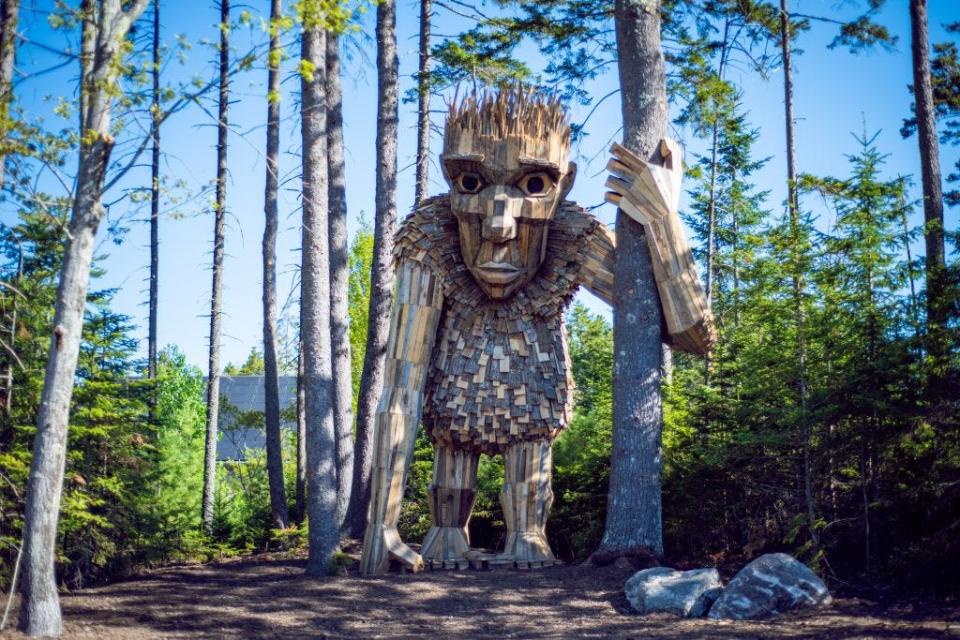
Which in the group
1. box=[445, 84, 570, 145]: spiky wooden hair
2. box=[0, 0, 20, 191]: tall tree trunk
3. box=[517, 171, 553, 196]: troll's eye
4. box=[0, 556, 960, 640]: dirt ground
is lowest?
box=[0, 556, 960, 640]: dirt ground

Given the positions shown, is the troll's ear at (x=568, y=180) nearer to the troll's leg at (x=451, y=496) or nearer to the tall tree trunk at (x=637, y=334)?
the tall tree trunk at (x=637, y=334)

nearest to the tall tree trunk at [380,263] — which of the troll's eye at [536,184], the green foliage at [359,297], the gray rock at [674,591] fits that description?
the troll's eye at [536,184]

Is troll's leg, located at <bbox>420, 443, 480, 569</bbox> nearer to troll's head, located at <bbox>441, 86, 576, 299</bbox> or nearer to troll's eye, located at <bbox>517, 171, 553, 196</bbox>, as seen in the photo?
troll's head, located at <bbox>441, 86, 576, 299</bbox>

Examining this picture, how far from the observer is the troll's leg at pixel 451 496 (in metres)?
6.58

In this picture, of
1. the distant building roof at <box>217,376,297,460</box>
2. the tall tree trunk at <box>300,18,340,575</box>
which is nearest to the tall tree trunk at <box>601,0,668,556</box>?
the tall tree trunk at <box>300,18,340,575</box>

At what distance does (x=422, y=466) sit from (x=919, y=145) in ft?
20.3

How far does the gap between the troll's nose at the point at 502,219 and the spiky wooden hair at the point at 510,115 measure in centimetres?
48

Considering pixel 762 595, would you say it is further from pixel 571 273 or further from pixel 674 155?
pixel 674 155

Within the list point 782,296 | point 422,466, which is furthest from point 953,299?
point 422,466

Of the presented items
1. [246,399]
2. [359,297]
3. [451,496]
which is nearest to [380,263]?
[451,496]

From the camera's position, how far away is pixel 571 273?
651 cm

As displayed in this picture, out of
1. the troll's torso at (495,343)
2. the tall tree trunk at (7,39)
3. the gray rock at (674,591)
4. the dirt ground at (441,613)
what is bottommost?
the dirt ground at (441,613)

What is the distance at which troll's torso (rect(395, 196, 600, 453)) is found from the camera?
639cm

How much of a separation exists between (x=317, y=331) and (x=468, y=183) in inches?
66.4
